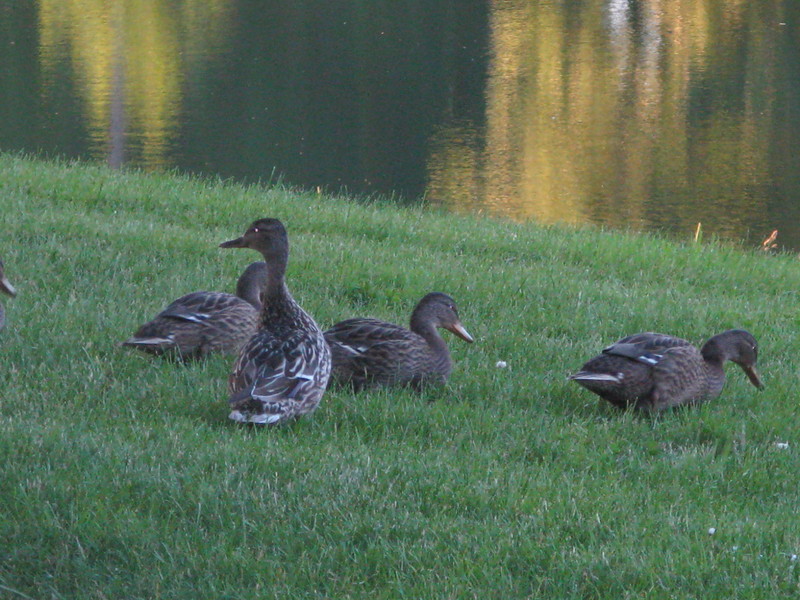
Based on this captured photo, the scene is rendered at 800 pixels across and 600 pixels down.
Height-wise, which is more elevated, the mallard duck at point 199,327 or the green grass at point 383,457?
the mallard duck at point 199,327

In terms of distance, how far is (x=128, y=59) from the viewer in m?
32.4

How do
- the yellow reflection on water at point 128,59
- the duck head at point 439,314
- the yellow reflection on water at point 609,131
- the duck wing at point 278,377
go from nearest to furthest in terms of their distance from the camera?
the duck wing at point 278,377, the duck head at point 439,314, the yellow reflection on water at point 609,131, the yellow reflection on water at point 128,59

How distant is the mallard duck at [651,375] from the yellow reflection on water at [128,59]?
15591 mm

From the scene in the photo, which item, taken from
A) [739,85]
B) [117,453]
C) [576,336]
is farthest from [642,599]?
[739,85]

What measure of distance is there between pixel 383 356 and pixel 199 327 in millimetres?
1221

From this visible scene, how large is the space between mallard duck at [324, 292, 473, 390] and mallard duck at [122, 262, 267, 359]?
58 centimetres

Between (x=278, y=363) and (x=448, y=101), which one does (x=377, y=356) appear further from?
(x=448, y=101)

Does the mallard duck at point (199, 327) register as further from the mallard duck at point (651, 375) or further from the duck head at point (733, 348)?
the duck head at point (733, 348)

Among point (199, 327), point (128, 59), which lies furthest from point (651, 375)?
point (128, 59)

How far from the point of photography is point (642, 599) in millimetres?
4230

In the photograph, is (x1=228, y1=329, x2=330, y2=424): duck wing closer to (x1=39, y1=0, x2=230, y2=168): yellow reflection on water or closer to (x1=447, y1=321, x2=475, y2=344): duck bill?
(x1=447, y1=321, x2=475, y2=344): duck bill

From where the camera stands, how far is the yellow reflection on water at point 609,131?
19.9m

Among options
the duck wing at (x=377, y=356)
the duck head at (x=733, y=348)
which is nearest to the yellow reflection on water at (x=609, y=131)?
the duck head at (x=733, y=348)

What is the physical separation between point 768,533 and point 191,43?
32.7m
